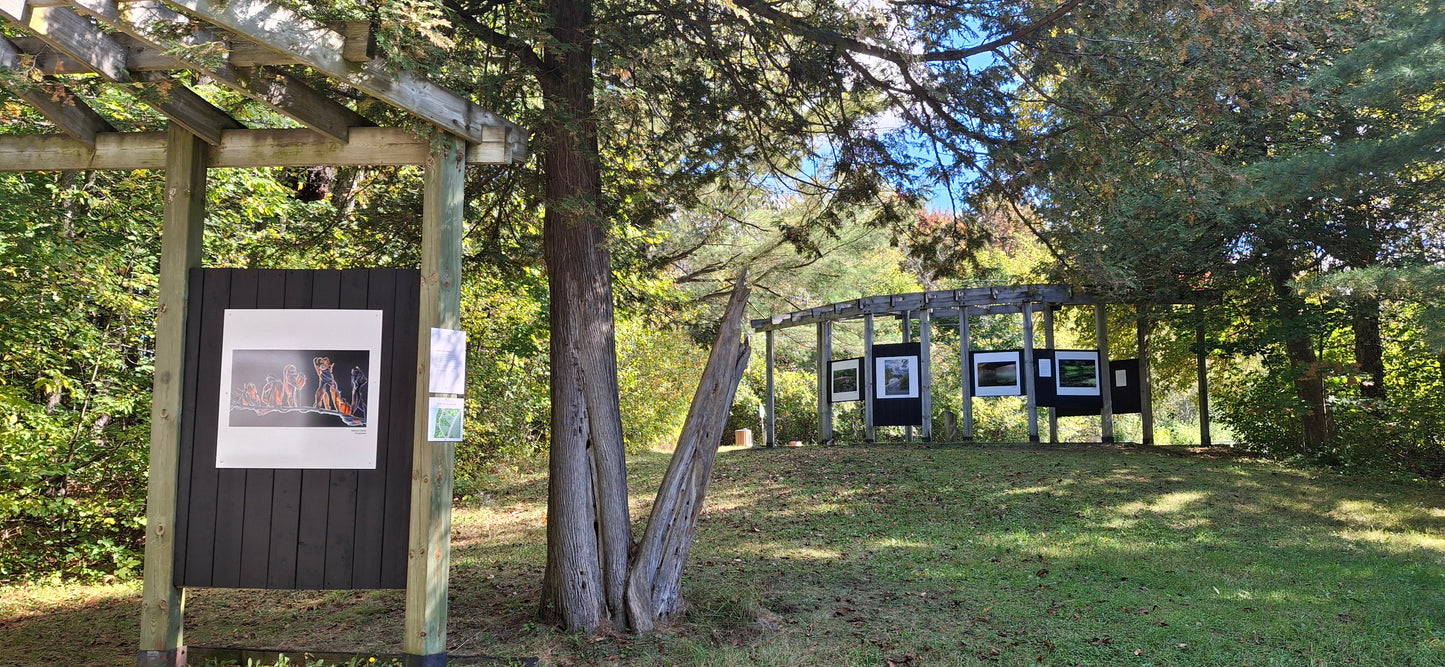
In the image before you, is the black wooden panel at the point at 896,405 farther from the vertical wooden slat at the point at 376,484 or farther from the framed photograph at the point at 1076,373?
the vertical wooden slat at the point at 376,484

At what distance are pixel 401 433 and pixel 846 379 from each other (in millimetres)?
10989

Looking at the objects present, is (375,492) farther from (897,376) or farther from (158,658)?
(897,376)

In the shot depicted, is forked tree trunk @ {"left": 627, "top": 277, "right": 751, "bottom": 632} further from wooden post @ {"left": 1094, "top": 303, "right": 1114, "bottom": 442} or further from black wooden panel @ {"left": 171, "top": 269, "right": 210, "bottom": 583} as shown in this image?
wooden post @ {"left": 1094, "top": 303, "right": 1114, "bottom": 442}

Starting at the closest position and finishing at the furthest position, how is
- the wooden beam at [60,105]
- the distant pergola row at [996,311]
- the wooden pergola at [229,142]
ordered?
the wooden pergola at [229,142] < the wooden beam at [60,105] < the distant pergola row at [996,311]

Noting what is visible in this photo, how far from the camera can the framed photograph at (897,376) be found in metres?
14.2

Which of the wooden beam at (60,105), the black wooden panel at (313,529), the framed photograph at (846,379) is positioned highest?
the wooden beam at (60,105)

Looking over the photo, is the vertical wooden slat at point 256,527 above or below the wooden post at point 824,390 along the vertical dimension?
below

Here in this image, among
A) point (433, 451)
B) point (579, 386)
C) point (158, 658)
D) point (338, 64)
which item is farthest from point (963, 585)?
point (338, 64)

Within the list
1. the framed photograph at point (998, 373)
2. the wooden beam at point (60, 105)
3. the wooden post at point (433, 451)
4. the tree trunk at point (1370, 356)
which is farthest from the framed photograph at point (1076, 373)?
the wooden beam at point (60, 105)

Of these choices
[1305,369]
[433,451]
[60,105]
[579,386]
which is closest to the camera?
[433,451]

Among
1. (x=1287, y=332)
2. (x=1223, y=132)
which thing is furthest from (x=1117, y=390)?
(x=1223, y=132)

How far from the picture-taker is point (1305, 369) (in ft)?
41.1

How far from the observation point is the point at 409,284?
15.3ft

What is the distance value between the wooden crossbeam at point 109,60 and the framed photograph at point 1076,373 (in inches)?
473
